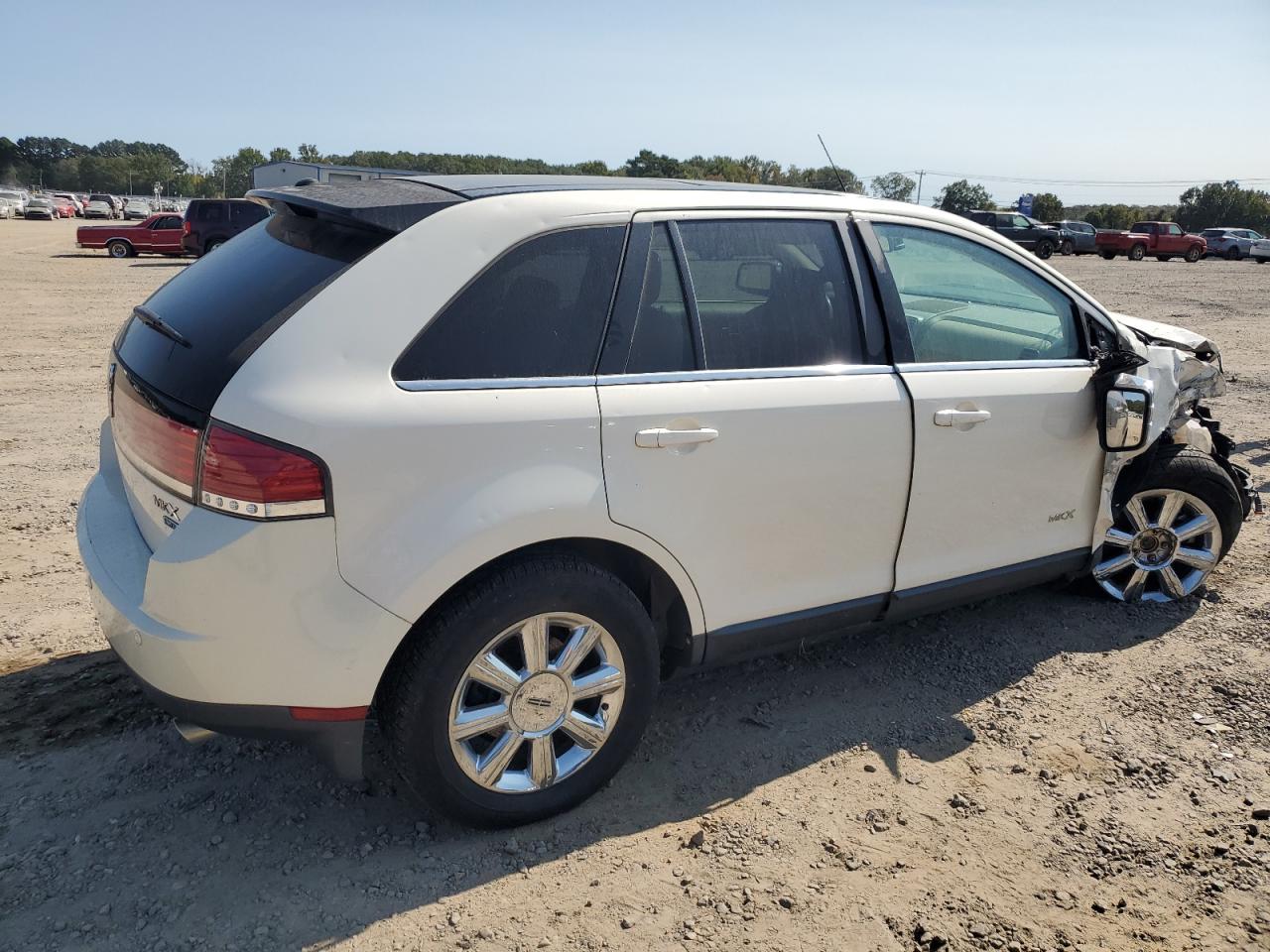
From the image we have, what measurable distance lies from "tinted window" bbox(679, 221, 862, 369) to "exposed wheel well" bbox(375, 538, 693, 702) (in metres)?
0.66

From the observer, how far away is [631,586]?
10.3 feet

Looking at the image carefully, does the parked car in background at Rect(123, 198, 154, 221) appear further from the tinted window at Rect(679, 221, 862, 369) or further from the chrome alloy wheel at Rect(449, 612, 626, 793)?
the chrome alloy wheel at Rect(449, 612, 626, 793)

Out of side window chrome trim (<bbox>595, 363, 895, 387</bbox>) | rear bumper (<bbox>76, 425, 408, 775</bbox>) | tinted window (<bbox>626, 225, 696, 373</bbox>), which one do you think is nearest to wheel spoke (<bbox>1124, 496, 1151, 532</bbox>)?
side window chrome trim (<bbox>595, 363, 895, 387</bbox>)

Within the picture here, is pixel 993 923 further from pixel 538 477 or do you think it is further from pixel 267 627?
pixel 267 627

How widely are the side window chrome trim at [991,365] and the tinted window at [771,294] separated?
0.79ft

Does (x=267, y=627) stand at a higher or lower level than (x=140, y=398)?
lower

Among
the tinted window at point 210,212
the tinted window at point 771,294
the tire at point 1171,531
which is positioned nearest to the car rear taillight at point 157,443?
the tinted window at point 771,294

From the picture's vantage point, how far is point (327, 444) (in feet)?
7.82

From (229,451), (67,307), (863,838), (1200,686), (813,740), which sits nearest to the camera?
(229,451)

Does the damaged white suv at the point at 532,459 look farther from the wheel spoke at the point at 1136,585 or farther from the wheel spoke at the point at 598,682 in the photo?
the wheel spoke at the point at 1136,585

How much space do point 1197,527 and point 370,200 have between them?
3938 millimetres

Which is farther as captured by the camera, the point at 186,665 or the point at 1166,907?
the point at 1166,907

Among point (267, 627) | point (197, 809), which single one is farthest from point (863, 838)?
point (197, 809)

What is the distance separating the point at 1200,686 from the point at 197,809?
373cm
